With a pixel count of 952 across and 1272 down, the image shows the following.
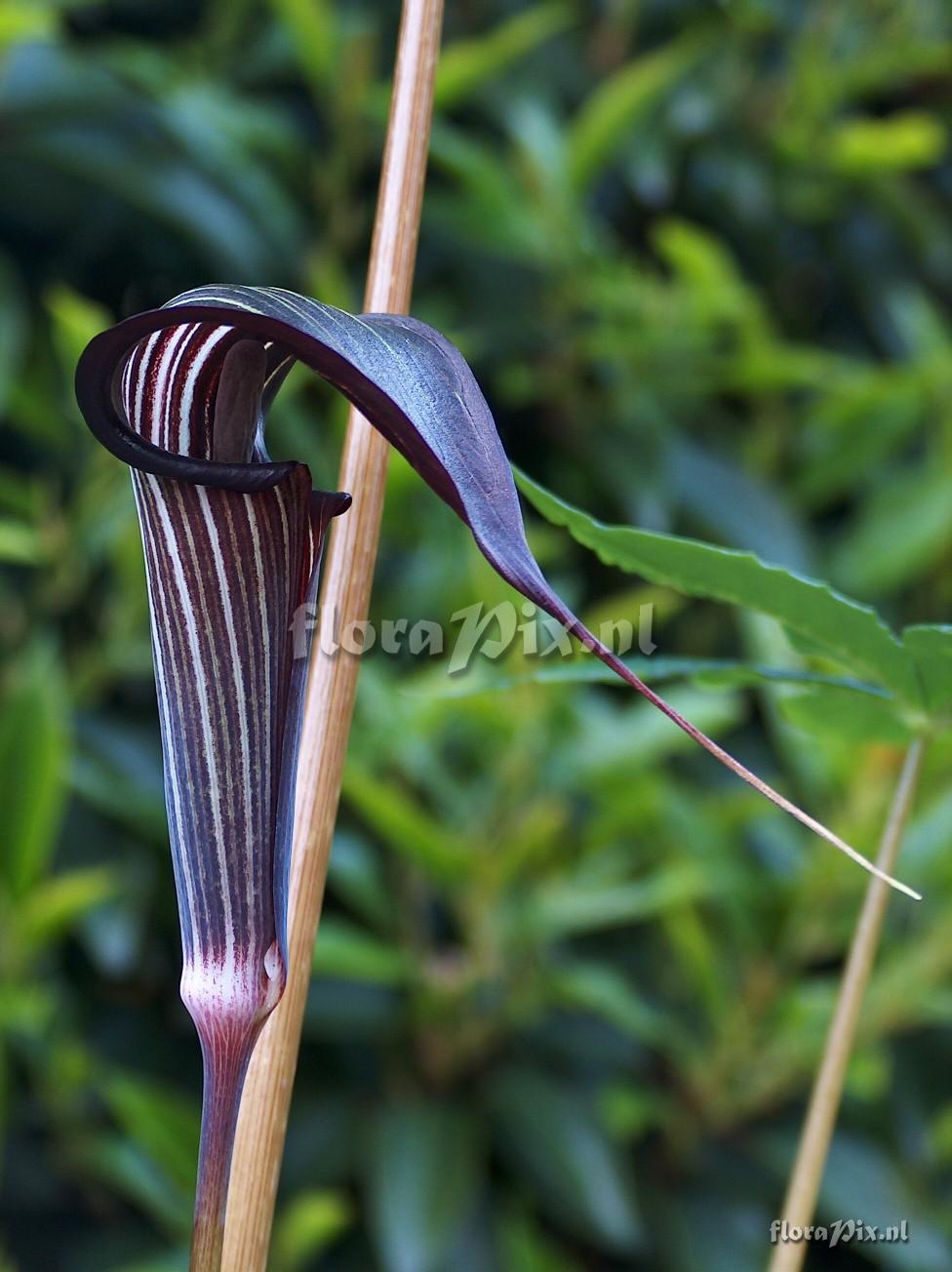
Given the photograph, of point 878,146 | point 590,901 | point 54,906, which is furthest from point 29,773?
point 878,146

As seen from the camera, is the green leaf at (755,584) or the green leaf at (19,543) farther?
the green leaf at (19,543)

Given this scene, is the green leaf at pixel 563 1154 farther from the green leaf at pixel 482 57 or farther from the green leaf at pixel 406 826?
the green leaf at pixel 482 57

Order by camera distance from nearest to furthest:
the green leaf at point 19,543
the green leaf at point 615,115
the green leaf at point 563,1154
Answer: the green leaf at point 19,543
the green leaf at point 563,1154
the green leaf at point 615,115

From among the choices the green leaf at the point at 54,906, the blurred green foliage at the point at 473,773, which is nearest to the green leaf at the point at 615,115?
the blurred green foliage at the point at 473,773

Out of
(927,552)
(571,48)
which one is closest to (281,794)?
(927,552)

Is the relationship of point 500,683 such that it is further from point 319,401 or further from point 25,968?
point 319,401

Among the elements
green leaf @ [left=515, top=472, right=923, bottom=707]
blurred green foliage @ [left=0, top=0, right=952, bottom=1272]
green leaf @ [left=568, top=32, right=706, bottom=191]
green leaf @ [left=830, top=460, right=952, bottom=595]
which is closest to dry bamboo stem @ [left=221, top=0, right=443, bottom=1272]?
green leaf @ [left=515, top=472, right=923, bottom=707]

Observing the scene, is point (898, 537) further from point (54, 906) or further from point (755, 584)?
point (755, 584)
